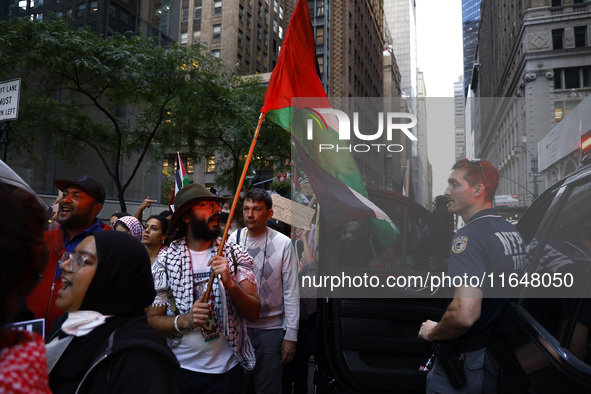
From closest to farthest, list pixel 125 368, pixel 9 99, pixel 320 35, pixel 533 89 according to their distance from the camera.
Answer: pixel 125 368, pixel 533 89, pixel 9 99, pixel 320 35

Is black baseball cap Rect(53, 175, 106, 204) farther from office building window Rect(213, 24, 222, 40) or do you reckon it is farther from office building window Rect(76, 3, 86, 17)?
office building window Rect(213, 24, 222, 40)

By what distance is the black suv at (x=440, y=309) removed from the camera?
1815mm

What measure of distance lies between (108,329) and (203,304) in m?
0.92

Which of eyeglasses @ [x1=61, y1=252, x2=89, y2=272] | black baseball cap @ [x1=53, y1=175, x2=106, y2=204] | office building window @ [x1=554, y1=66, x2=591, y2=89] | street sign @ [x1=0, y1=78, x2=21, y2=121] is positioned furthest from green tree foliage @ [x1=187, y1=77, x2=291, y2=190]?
eyeglasses @ [x1=61, y1=252, x2=89, y2=272]

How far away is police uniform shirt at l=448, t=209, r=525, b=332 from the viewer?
2.33 meters

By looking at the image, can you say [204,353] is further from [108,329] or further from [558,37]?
[558,37]

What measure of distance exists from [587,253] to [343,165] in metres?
1.59

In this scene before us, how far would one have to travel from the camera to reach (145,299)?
6.29ft

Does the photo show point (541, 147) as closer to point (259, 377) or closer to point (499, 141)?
point (499, 141)

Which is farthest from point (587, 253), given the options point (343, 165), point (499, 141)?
point (343, 165)

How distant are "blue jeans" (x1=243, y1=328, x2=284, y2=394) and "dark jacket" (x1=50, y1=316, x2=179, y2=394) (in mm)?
1950

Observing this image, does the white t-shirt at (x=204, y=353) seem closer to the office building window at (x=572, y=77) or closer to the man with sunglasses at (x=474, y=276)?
the man with sunglasses at (x=474, y=276)

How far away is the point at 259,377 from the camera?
355 cm

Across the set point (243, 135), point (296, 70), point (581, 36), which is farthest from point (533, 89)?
point (243, 135)
